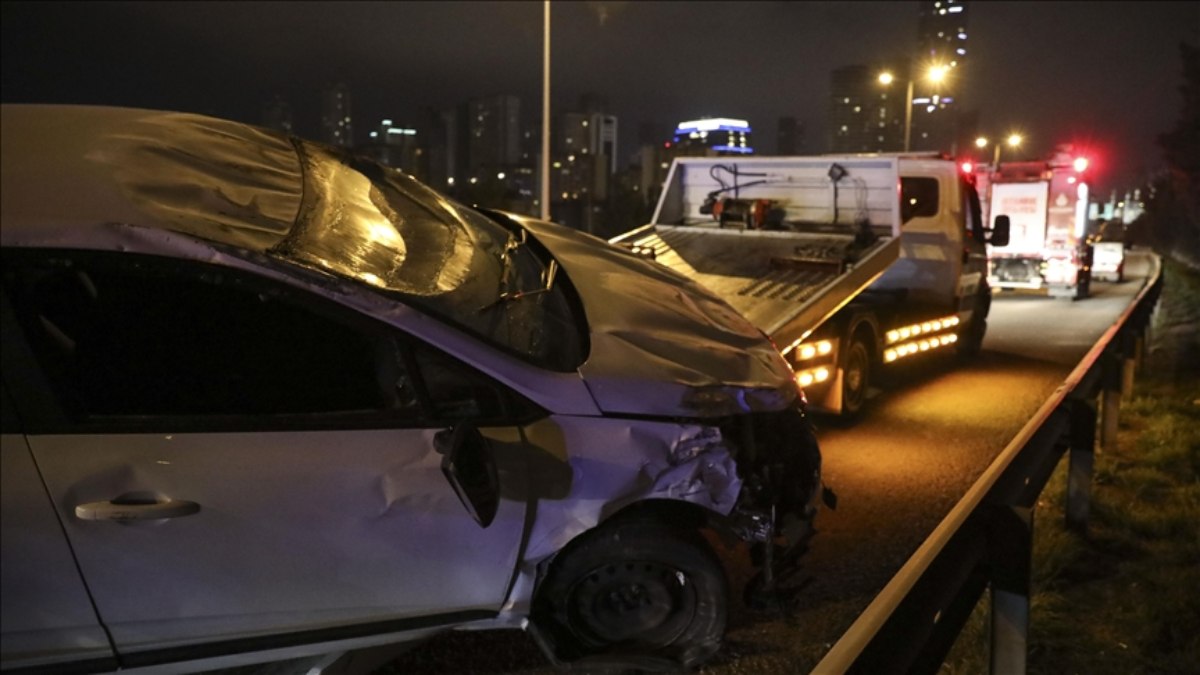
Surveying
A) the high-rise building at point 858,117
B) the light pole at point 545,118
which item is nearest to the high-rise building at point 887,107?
the high-rise building at point 858,117

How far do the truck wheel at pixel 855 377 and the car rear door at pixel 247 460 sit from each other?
5.09 meters

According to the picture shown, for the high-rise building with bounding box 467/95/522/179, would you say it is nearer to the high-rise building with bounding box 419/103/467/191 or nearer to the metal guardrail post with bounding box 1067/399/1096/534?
the high-rise building with bounding box 419/103/467/191

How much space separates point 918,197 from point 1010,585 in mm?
7688

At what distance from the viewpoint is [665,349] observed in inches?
149

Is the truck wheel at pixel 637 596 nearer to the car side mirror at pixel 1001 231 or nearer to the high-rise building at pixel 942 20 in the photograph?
the car side mirror at pixel 1001 231

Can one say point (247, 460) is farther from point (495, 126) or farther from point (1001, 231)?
point (495, 126)

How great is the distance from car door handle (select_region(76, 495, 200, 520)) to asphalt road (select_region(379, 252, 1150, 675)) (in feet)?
4.35

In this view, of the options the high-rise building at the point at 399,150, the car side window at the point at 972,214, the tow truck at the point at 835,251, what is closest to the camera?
the tow truck at the point at 835,251

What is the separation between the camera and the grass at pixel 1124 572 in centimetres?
387

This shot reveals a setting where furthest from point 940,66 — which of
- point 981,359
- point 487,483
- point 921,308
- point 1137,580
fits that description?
point 487,483

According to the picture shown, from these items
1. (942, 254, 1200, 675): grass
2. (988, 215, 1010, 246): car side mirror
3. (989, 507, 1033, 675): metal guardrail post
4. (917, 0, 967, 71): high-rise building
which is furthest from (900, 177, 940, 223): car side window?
(917, 0, 967, 71): high-rise building

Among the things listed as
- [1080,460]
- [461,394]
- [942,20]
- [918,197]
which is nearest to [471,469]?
[461,394]

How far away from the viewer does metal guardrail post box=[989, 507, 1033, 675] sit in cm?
290

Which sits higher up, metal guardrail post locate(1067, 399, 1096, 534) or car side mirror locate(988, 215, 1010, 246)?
car side mirror locate(988, 215, 1010, 246)
